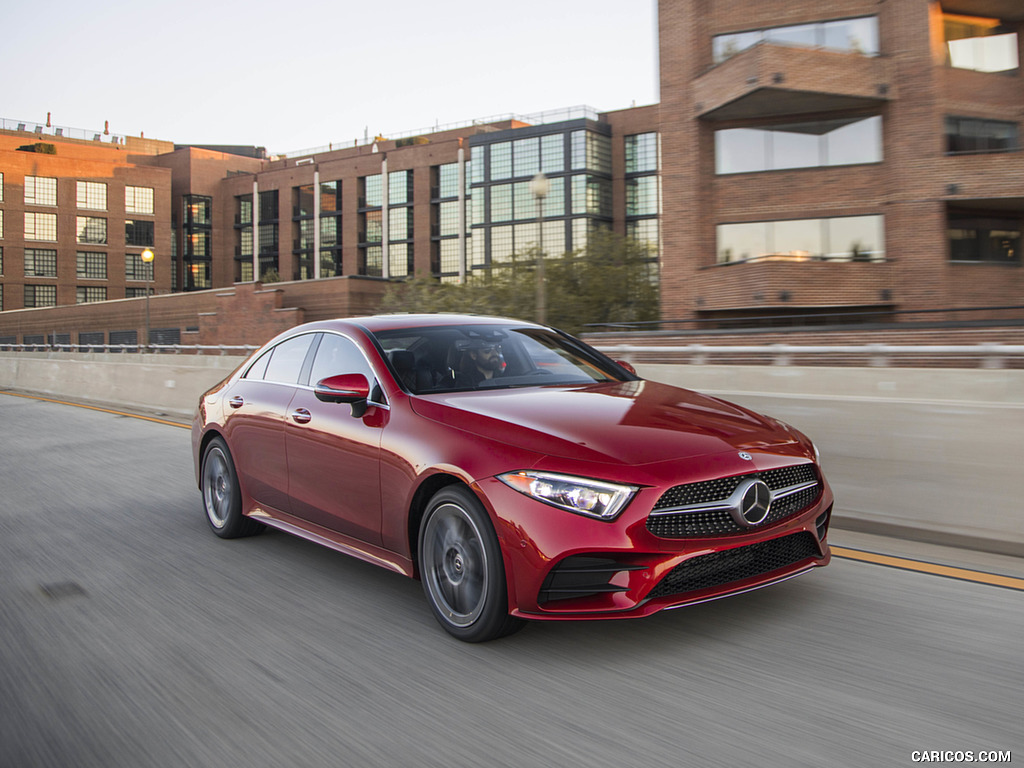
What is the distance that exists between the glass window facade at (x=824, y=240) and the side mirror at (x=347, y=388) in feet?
77.3

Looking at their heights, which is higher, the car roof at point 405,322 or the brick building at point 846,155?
the brick building at point 846,155

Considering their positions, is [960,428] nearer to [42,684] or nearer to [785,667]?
[785,667]

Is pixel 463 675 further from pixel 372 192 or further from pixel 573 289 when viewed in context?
pixel 372 192

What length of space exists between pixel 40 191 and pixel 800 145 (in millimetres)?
81148

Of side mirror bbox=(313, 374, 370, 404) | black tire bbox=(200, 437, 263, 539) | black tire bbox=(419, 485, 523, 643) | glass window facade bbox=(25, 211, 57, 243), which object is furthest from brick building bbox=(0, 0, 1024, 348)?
glass window facade bbox=(25, 211, 57, 243)

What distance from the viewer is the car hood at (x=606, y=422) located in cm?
385

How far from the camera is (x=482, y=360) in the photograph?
5102 mm

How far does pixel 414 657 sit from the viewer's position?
12.9 feet

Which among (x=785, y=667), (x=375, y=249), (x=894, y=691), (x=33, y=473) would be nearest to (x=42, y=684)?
(x=785, y=667)

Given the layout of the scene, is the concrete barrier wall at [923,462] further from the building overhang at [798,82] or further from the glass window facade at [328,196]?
the glass window facade at [328,196]

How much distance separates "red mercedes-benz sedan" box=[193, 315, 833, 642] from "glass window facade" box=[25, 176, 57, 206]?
94.6 metres

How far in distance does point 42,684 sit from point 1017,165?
2867 cm

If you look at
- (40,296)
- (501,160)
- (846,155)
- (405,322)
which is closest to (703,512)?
(405,322)

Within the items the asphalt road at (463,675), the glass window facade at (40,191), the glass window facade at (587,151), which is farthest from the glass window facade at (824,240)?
the glass window facade at (40,191)
